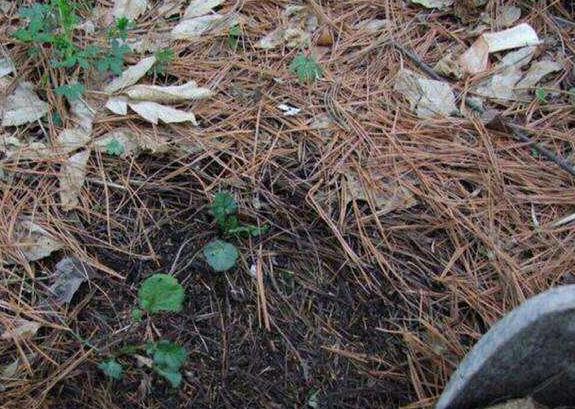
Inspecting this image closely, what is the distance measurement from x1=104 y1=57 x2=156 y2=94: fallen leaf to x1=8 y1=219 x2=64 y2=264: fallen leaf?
0.50 meters

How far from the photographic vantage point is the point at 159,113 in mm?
2395

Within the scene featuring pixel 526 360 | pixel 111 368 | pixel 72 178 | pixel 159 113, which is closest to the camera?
pixel 526 360

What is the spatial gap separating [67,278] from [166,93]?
0.64 m

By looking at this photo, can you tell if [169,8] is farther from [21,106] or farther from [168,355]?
[168,355]

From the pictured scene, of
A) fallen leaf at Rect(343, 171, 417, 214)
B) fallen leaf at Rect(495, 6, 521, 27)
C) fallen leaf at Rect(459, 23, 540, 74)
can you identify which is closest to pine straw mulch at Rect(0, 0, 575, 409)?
fallen leaf at Rect(343, 171, 417, 214)

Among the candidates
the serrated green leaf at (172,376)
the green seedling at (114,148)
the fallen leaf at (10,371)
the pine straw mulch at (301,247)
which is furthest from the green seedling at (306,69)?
the fallen leaf at (10,371)

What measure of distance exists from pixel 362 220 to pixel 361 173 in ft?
0.50

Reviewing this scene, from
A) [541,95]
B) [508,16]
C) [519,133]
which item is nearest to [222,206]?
[519,133]

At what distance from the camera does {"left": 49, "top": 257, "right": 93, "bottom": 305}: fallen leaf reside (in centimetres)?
213

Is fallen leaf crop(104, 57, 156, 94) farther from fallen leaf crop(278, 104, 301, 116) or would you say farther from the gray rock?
the gray rock

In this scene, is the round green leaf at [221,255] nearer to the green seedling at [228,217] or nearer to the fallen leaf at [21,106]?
the green seedling at [228,217]

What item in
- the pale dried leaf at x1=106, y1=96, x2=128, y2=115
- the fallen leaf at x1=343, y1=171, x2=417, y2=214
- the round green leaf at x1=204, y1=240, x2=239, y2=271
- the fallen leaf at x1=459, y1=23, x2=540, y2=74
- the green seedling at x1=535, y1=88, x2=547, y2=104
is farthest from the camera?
the fallen leaf at x1=459, y1=23, x2=540, y2=74

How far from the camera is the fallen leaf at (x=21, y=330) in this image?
205 cm

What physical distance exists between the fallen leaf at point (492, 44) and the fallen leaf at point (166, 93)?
0.85m
